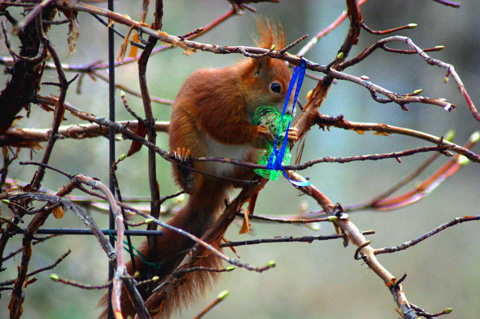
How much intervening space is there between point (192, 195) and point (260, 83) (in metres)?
0.38

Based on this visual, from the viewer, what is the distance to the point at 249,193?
34.2 inches

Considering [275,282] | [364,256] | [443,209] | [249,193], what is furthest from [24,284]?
[443,209]

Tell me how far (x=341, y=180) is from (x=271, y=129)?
235 cm

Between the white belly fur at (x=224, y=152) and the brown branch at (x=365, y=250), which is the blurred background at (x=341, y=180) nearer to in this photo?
the white belly fur at (x=224, y=152)

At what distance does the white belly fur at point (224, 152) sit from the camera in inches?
51.7

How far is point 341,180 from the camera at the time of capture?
3.25m

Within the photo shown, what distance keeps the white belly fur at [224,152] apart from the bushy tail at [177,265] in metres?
0.09

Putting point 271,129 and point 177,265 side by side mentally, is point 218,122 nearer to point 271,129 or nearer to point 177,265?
point 271,129

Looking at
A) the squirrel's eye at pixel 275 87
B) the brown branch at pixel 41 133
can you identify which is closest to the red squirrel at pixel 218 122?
the squirrel's eye at pixel 275 87

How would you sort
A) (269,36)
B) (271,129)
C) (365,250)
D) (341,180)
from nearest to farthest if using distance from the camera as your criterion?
1. (365,250)
2. (271,129)
3. (269,36)
4. (341,180)

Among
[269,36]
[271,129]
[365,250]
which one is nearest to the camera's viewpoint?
[365,250]

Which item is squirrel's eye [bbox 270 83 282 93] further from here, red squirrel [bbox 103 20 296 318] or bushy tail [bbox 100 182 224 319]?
bushy tail [bbox 100 182 224 319]

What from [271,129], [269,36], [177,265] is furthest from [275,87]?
[177,265]

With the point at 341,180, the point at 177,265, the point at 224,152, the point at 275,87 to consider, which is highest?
the point at 341,180
